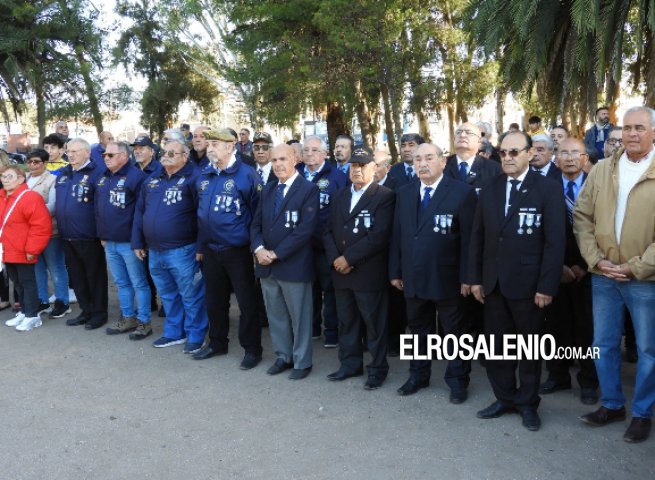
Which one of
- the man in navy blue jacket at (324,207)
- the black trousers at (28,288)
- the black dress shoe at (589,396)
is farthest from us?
the black trousers at (28,288)

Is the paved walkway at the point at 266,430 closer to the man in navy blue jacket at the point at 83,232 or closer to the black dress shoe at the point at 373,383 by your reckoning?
the black dress shoe at the point at 373,383

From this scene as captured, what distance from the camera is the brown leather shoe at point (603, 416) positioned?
4172 millimetres

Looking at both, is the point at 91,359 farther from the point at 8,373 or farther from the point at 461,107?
the point at 461,107

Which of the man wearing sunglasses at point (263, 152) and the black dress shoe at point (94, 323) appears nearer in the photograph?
the black dress shoe at point (94, 323)

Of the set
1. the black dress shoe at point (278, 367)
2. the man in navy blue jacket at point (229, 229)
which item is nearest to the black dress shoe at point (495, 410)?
the black dress shoe at point (278, 367)

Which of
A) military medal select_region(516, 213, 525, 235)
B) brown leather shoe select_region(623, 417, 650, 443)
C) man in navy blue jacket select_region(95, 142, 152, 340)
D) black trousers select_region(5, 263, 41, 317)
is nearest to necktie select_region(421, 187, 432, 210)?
military medal select_region(516, 213, 525, 235)

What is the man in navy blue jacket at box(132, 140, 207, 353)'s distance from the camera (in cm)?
597

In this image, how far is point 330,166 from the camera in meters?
6.37

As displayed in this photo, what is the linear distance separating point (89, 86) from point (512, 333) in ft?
61.2

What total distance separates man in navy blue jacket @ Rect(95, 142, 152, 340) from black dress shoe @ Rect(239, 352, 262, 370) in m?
1.49

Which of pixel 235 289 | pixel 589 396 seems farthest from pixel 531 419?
pixel 235 289

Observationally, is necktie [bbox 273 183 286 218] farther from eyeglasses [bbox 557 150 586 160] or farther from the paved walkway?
eyeglasses [bbox 557 150 586 160]

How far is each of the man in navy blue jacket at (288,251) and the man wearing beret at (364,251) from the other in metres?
0.23

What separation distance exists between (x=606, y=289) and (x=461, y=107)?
38.2 ft
